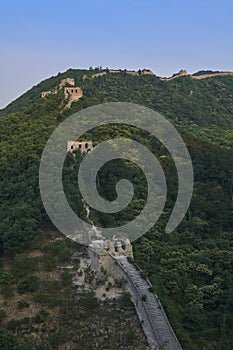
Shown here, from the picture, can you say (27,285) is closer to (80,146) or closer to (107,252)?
(107,252)

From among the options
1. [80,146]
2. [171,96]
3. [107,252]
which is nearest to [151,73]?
[171,96]

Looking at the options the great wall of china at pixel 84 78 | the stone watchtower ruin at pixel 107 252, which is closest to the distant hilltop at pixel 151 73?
the great wall of china at pixel 84 78

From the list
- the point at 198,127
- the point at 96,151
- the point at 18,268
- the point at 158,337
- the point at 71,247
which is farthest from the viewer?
the point at 198,127

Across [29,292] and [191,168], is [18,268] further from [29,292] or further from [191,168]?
[191,168]

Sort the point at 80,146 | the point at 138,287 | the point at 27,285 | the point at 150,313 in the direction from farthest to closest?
the point at 80,146 < the point at 27,285 < the point at 138,287 < the point at 150,313

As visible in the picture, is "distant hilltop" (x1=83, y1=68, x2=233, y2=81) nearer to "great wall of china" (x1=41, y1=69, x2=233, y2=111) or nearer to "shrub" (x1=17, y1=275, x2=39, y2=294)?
"great wall of china" (x1=41, y1=69, x2=233, y2=111)

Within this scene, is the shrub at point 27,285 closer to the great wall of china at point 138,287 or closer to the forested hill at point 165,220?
the forested hill at point 165,220

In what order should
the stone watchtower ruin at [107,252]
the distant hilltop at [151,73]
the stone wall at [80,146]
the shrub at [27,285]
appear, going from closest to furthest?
the shrub at [27,285], the stone watchtower ruin at [107,252], the stone wall at [80,146], the distant hilltop at [151,73]

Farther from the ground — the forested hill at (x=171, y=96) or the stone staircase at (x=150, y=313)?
the forested hill at (x=171, y=96)

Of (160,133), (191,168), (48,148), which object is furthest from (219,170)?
(48,148)
